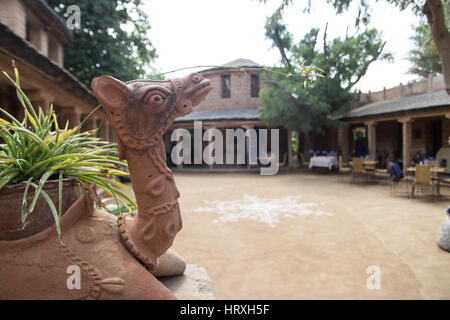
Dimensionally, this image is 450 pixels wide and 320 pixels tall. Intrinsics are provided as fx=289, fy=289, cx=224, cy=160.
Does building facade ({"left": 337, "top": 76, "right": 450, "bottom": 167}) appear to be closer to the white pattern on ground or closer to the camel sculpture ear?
the white pattern on ground

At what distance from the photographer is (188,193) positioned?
33.3ft

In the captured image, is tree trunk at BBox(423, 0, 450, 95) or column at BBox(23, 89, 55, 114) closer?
tree trunk at BBox(423, 0, 450, 95)

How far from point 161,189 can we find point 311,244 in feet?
13.8

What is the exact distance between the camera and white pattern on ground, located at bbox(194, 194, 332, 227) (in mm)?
6703

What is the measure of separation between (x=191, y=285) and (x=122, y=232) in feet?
2.81

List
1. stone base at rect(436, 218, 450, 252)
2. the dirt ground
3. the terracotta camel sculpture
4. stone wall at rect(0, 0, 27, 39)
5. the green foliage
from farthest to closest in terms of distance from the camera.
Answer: the green foliage < stone wall at rect(0, 0, 27, 39) < stone base at rect(436, 218, 450, 252) < the dirt ground < the terracotta camel sculpture

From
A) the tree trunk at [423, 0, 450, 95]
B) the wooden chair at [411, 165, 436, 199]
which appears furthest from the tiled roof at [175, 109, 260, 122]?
the tree trunk at [423, 0, 450, 95]

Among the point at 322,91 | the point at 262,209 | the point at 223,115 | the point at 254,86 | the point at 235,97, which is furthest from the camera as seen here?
the point at 235,97

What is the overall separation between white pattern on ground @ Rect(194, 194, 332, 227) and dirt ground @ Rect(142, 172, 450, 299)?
0.08 feet

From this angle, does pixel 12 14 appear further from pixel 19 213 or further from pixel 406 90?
pixel 406 90

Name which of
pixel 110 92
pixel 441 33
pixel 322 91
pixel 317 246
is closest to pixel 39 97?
pixel 110 92

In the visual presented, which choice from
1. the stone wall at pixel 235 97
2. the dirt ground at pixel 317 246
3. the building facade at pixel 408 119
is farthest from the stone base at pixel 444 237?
the stone wall at pixel 235 97

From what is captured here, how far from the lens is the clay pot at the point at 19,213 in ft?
3.62

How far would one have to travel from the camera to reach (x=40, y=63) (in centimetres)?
398
